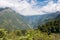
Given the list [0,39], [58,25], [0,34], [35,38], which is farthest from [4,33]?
[58,25]

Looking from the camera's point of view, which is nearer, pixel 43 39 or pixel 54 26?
pixel 43 39

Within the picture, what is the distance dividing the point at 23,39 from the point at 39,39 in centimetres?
990

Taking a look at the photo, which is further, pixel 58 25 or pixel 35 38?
pixel 58 25

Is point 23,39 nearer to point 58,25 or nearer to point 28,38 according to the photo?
point 28,38

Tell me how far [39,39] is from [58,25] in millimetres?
141181

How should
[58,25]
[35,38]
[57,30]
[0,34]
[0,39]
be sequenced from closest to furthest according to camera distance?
[0,39], [0,34], [35,38], [57,30], [58,25]

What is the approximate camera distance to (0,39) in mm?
44250

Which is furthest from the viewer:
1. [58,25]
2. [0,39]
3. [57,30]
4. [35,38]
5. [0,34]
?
[58,25]

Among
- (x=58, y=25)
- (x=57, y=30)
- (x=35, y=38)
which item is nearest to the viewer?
(x=35, y=38)

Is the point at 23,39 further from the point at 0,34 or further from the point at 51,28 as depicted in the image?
the point at 51,28

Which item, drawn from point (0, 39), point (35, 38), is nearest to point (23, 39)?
point (0, 39)

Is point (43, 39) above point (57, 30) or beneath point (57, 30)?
above

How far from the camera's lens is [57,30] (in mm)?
180500

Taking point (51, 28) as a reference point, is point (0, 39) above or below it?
above
